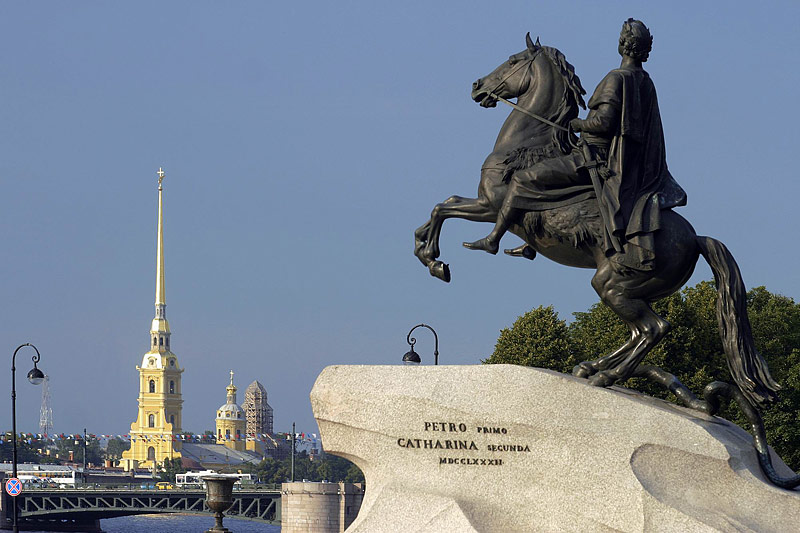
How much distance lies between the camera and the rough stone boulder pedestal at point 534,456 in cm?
1380

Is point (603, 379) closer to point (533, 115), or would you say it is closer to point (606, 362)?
point (606, 362)

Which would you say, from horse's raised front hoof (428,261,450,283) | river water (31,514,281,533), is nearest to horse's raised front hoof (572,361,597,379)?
horse's raised front hoof (428,261,450,283)

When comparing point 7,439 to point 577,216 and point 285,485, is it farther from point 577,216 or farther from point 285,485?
point 577,216

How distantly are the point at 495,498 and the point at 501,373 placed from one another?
1313 mm

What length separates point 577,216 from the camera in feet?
48.8

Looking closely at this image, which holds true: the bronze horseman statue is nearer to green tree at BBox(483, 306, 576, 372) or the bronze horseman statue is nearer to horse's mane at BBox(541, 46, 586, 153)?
horse's mane at BBox(541, 46, 586, 153)

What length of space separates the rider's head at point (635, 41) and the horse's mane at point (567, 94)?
0.61 metres

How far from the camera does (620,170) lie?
1471cm

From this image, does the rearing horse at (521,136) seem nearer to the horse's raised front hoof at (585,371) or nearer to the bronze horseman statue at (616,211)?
the bronze horseman statue at (616,211)

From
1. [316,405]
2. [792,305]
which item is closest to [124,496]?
[792,305]

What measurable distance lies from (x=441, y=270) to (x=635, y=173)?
248 cm

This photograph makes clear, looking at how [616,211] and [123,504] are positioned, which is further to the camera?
[123,504]

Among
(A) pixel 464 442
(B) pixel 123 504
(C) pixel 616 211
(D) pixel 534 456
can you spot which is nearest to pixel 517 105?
(C) pixel 616 211

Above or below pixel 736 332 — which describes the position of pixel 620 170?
above
